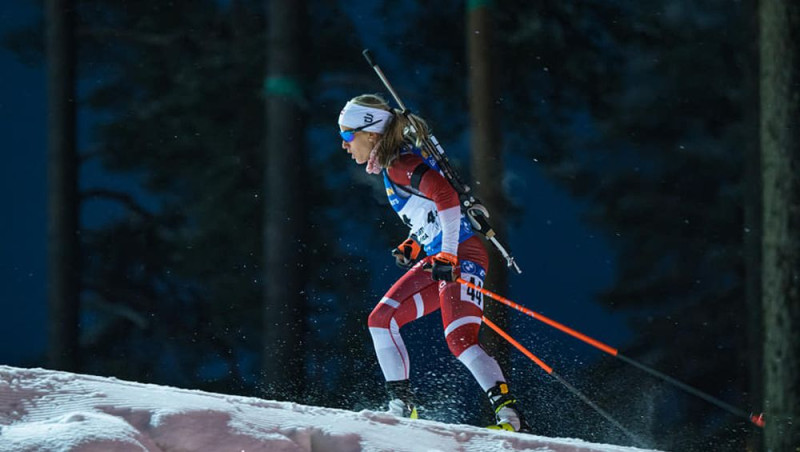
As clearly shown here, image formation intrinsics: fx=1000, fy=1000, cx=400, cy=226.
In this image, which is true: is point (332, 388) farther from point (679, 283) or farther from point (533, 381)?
point (679, 283)

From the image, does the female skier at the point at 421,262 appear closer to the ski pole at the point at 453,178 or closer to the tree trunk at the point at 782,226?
the ski pole at the point at 453,178

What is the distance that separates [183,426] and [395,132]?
6.76 ft

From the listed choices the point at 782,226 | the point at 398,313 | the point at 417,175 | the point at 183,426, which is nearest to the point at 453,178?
the point at 417,175

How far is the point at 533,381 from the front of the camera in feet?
19.4

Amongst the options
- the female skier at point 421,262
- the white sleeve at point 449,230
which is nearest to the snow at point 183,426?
the female skier at point 421,262

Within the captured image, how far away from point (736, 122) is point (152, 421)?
6623 mm

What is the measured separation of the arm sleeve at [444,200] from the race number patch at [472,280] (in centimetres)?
14

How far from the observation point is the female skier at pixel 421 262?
410 cm

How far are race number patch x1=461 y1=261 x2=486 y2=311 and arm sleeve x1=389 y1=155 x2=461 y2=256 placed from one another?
0.14 m

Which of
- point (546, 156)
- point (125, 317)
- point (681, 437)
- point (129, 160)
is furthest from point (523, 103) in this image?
point (125, 317)

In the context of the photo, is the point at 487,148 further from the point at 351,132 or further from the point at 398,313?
the point at 398,313

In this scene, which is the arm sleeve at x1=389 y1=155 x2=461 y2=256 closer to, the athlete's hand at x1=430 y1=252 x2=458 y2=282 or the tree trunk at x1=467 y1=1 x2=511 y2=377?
the athlete's hand at x1=430 y1=252 x2=458 y2=282

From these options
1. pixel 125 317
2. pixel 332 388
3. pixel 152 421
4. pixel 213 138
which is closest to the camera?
pixel 152 421

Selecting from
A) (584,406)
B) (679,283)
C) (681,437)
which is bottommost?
(681,437)
